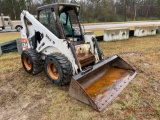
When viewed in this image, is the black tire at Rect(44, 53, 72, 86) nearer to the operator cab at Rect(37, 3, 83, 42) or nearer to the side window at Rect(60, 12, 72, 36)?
the operator cab at Rect(37, 3, 83, 42)

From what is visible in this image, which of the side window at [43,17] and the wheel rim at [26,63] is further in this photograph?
the wheel rim at [26,63]

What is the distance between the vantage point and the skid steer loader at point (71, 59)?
3.17 meters

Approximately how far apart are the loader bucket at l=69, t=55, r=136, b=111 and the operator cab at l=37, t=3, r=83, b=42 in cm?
120

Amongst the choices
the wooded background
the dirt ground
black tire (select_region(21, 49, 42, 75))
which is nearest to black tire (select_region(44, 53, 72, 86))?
the dirt ground

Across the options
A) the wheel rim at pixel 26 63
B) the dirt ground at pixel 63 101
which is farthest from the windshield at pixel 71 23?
the dirt ground at pixel 63 101

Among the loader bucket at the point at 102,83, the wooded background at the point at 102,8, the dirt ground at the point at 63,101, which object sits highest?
the wooded background at the point at 102,8

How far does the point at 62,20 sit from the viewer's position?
4.39 m

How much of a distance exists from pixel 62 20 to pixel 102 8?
117 feet

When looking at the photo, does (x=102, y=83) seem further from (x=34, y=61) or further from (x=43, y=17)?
(x=43, y=17)

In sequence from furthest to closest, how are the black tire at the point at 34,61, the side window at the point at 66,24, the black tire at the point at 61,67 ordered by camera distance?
the side window at the point at 66,24, the black tire at the point at 34,61, the black tire at the point at 61,67

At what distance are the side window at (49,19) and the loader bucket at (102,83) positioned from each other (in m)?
1.46

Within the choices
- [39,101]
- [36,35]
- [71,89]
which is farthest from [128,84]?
[36,35]

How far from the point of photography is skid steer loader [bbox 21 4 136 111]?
317 cm

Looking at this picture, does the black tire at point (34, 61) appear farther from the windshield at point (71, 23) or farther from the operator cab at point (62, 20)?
the windshield at point (71, 23)
